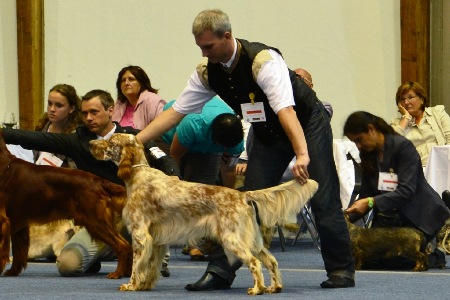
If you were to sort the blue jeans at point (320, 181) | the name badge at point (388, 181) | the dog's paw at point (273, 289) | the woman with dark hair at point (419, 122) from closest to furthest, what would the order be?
the dog's paw at point (273, 289) < the blue jeans at point (320, 181) < the name badge at point (388, 181) < the woman with dark hair at point (419, 122)

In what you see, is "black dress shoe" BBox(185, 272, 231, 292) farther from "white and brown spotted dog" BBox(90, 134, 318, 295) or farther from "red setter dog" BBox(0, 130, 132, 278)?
"red setter dog" BBox(0, 130, 132, 278)

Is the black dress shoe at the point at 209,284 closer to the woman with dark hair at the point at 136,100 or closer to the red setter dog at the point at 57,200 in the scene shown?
the red setter dog at the point at 57,200

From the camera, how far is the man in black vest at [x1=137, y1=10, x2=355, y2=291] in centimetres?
437

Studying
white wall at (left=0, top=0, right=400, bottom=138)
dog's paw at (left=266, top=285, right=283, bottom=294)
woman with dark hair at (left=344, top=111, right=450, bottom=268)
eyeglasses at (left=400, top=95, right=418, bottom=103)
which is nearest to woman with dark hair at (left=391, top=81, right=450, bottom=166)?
eyeglasses at (left=400, top=95, right=418, bottom=103)

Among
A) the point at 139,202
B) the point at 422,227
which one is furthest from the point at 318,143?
the point at 422,227

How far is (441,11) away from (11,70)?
150 inches

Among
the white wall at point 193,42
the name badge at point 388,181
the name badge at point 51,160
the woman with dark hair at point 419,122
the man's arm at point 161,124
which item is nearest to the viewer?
the man's arm at point 161,124

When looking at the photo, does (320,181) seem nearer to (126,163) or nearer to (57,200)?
(126,163)

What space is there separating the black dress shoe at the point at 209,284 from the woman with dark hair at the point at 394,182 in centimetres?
144

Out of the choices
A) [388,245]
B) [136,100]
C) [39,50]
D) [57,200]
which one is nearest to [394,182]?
[388,245]

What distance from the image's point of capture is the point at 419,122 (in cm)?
823

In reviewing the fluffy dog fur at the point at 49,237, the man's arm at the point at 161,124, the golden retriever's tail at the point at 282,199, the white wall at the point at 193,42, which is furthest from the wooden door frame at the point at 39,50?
the golden retriever's tail at the point at 282,199

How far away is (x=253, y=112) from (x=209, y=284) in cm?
76

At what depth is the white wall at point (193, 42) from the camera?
32.2 ft
